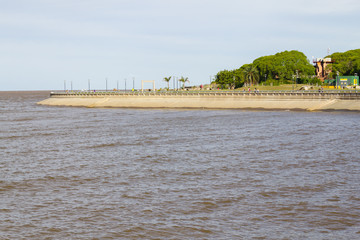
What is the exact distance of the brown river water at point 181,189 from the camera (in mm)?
17344

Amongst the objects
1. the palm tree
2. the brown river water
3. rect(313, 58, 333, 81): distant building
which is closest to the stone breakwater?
the brown river water

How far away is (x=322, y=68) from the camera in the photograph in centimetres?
19412

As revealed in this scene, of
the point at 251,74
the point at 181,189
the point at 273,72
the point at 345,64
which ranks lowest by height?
the point at 181,189

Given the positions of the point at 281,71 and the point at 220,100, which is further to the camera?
the point at 281,71

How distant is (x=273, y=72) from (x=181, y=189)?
560ft

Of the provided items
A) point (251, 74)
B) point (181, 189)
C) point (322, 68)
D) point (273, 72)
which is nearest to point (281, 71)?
point (273, 72)

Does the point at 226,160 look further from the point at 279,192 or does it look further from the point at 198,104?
the point at 198,104

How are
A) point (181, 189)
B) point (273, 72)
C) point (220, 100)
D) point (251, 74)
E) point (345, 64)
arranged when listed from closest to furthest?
point (181, 189), point (220, 100), point (345, 64), point (251, 74), point (273, 72)

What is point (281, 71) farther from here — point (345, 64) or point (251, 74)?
point (345, 64)

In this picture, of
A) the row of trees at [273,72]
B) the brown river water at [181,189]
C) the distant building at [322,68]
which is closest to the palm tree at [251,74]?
the row of trees at [273,72]

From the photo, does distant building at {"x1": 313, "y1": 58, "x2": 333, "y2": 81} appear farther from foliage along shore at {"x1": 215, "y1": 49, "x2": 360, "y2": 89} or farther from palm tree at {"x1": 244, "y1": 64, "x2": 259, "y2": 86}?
palm tree at {"x1": 244, "y1": 64, "x2": 259, "y2": 86}

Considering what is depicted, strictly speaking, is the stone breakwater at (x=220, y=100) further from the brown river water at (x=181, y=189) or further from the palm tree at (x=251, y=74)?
the palm tree at (x=251, y=74)

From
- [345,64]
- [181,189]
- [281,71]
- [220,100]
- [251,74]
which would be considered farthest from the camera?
[251,74]

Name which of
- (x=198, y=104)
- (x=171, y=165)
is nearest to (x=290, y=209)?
(x=171, y=165)
